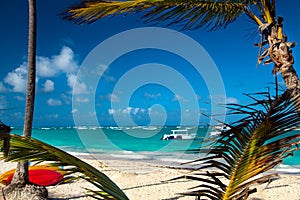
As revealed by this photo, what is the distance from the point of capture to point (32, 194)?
6.17m

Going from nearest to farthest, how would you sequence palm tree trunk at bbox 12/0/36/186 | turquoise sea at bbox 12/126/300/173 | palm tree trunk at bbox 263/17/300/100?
palm tree trunk at bbox 263/17/300/100 < palm tree trunk at bbox 12/0/36/186 < turquoise sea at bbox 12/126/300/173

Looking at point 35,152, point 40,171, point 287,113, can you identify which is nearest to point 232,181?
point 287,113

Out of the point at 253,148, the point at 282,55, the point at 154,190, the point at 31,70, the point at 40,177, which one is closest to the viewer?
the point at 253,148

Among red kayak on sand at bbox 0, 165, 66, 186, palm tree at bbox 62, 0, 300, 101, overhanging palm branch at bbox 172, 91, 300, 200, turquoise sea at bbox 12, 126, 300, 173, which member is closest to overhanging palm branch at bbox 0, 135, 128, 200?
turquoise sea at bbox 12, 126, 300, 173

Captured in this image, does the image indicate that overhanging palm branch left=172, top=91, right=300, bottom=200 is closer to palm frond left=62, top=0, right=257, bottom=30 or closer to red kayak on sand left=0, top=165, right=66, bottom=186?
palm frond left=62, top=0, right=257, bottom=30

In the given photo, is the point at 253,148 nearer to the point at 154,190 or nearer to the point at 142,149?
the point at 154,190

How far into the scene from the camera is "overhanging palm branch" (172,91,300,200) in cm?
183

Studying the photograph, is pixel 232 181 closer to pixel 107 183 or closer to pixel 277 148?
pixel 277 148

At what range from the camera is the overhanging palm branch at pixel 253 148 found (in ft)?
6.02

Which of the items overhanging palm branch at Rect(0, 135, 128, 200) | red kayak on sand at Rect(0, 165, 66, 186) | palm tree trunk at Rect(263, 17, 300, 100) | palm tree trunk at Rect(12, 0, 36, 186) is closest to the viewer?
overhanging palm branch at Rect(0, 135, 128, 200)

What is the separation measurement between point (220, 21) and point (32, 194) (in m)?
4.90

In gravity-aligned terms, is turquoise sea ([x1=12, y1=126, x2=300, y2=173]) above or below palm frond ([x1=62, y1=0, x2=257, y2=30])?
above

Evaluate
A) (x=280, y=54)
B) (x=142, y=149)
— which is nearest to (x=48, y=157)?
(x=280, y=54)

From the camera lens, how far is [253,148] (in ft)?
6.46
